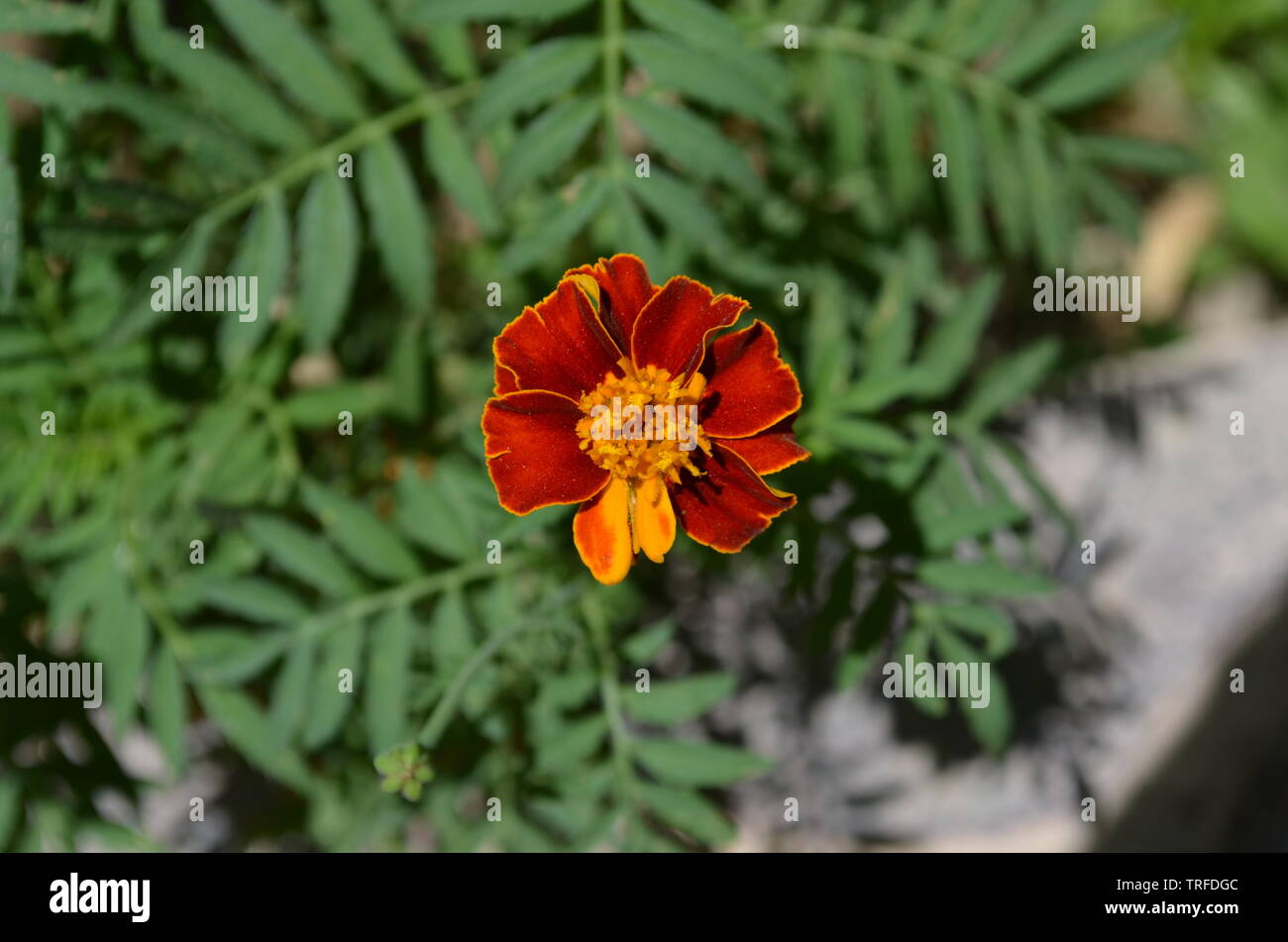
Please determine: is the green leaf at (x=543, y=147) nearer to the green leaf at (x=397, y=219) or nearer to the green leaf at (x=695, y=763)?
the green leaf at (x=397, y=219)

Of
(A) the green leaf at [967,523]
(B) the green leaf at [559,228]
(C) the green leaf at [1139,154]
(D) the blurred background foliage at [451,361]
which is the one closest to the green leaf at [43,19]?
(D) the blurred background foliage at [451,361]

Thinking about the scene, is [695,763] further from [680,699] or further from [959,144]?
[959,144]

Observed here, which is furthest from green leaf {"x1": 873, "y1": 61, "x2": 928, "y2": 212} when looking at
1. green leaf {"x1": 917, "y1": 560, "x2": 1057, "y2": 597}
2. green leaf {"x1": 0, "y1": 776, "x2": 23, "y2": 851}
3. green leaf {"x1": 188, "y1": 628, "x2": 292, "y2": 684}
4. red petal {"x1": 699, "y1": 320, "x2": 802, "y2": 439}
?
green leaf {"x1": 0, "y1": 776, "x2": 23, "y2": 851}

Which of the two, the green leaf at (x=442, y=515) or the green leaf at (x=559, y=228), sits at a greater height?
the green leaf at (x=559, y=228)

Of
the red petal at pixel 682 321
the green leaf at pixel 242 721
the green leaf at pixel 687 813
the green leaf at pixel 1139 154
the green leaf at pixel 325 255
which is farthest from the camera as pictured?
the green leaf at pixel 1139 154

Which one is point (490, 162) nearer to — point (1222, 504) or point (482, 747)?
point (482, 747)

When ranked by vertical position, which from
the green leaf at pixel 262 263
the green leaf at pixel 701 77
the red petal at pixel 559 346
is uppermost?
the green leaf at pixel 701 77
